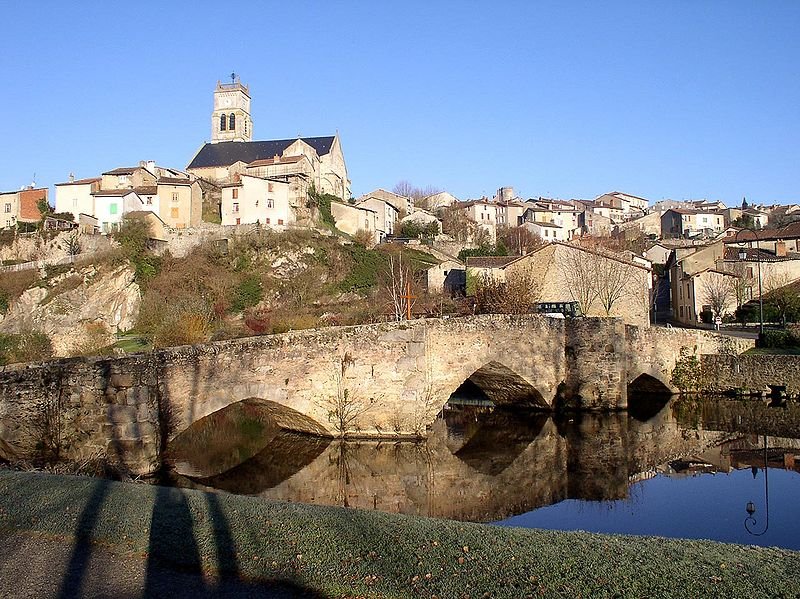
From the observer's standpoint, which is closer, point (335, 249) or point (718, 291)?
point (718, 291)

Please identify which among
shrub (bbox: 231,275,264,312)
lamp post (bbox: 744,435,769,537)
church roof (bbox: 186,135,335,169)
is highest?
church roof (bbox: 186,135,335,169)

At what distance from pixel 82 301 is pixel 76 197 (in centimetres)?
1662

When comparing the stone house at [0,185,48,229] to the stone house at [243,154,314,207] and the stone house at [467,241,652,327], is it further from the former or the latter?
the stone house at [467,241,652,327]

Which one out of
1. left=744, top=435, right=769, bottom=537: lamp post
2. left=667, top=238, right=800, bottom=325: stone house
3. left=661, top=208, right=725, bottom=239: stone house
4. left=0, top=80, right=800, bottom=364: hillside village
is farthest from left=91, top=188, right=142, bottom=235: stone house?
left=661, top=208, right=725, bottom=239: stone house

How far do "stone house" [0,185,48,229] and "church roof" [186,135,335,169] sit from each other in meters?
14.6

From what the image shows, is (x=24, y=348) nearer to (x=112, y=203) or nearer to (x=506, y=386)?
(x=506, y=386)

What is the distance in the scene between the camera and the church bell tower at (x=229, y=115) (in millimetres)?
83062

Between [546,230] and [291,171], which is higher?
[291,171]

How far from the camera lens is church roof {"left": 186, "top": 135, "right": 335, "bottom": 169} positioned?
66312 mm

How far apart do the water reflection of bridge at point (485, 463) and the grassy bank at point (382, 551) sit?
20.1ft

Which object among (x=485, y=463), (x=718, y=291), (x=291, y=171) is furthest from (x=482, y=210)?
(x=485, y=463)

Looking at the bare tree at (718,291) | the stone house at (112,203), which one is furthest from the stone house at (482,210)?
the stone house at (112,203)

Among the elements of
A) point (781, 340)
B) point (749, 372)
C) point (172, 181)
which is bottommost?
point (749, 372)

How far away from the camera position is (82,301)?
41.9 m
